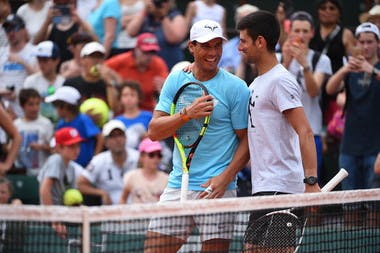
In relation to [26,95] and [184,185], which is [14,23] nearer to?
[26,95]

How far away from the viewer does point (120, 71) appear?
40.9 ft

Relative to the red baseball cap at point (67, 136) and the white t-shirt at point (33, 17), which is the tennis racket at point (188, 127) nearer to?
the red baseball cap at point (67, 136)

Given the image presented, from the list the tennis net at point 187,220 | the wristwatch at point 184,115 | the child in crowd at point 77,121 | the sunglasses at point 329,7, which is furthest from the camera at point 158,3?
the wristwatch at point 184,115

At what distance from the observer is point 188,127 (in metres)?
6.68

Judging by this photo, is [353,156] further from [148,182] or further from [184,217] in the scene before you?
[184,217]

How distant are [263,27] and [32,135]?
17.8 ft

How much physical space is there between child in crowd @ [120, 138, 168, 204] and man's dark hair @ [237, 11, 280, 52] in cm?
406

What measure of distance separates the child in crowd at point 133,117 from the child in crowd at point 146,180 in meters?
0.96

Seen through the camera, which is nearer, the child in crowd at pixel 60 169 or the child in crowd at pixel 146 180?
the child in crowd at pixel 60 169

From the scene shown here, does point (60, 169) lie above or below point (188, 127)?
below

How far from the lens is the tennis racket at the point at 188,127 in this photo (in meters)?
6.54

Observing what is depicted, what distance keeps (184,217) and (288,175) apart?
2.53 ft

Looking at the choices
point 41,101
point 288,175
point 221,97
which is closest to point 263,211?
point 288,175

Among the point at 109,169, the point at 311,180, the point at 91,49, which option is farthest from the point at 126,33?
the point at 311,180
